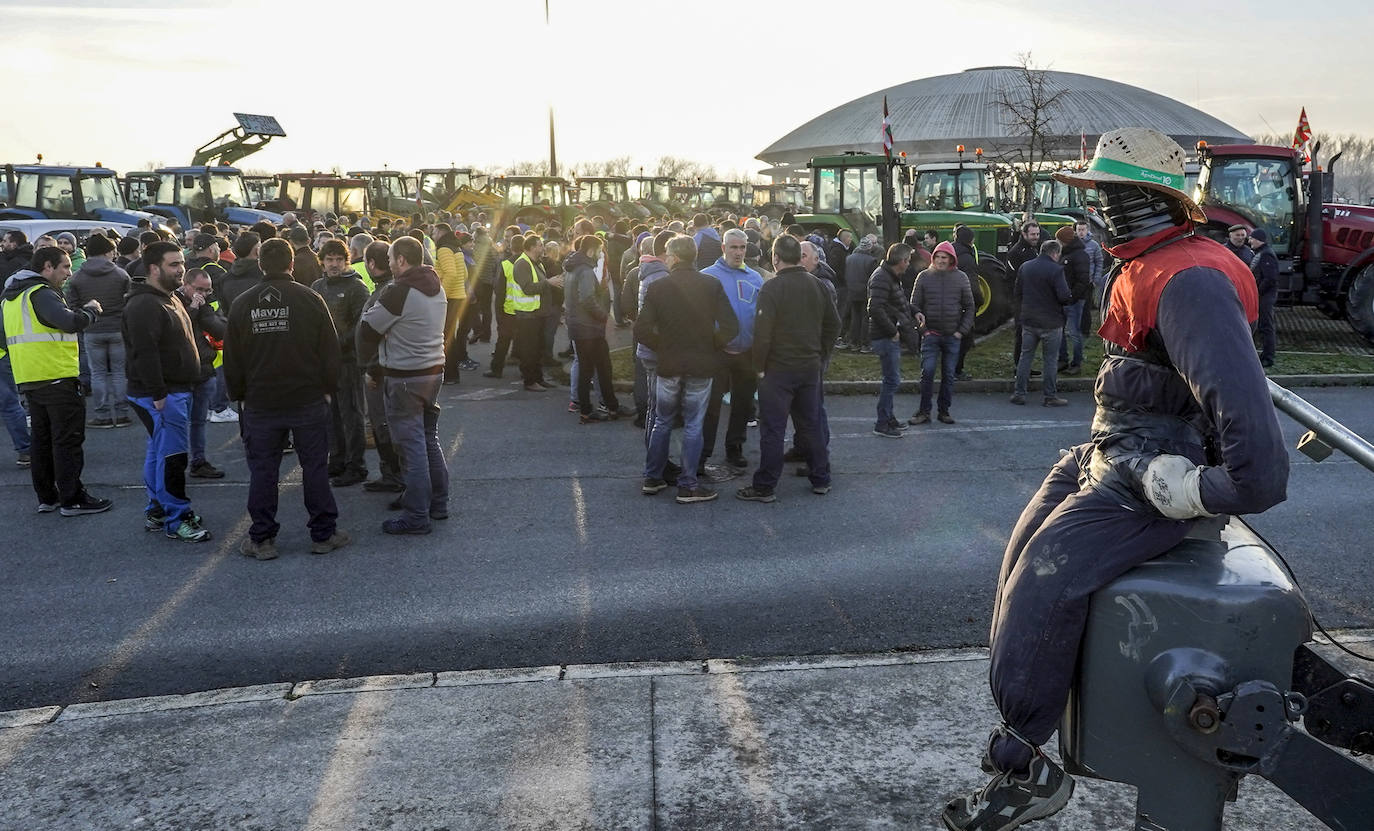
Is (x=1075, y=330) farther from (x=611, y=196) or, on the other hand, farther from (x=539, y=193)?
(x=611, y=196)

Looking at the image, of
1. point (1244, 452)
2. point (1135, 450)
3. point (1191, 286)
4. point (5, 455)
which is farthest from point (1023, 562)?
point (5, 455)

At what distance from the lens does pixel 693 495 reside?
7.85 meters

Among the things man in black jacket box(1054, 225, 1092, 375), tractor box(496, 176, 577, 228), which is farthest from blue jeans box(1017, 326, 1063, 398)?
tractor box(496, 176, 577, 228)

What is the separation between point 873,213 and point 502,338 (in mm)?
7552

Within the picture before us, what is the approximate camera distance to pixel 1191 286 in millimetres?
2496

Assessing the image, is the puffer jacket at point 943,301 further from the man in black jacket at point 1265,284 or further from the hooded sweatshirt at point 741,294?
the man in black jacket at point 1265,284

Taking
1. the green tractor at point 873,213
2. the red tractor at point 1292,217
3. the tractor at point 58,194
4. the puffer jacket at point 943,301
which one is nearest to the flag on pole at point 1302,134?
the red tractor at point 1292,217

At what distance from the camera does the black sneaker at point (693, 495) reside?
7809 mm

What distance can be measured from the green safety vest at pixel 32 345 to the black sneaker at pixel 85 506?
2.91 ft

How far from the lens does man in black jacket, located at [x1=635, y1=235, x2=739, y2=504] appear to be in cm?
775

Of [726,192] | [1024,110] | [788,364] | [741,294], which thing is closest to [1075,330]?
[741,294]

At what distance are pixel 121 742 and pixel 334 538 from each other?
2.62m

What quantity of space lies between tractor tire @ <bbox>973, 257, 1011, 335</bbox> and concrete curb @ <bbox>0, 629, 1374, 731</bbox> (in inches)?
414

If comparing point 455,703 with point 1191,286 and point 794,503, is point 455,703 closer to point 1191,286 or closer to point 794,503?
point 1191,286
